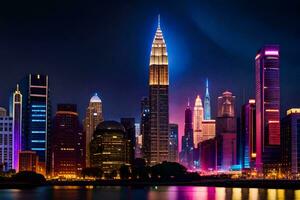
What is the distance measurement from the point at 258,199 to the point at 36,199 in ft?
152

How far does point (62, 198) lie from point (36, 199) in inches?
234

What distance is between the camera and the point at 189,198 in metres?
151

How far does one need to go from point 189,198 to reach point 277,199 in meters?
18.9

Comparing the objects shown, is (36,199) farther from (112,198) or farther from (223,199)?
(223,199)

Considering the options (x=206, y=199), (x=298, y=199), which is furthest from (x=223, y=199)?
(x=298, y=199)

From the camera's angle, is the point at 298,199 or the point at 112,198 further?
the point at 112,198

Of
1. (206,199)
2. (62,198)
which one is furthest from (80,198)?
(206,199)

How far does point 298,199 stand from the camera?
141 meters

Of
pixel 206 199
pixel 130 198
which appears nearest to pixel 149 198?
pixel 130 198

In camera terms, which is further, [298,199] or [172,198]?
[172,198]

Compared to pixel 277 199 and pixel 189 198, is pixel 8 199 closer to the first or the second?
pixel 189 198

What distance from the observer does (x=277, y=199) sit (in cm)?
14388

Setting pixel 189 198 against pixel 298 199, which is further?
pixel 189 198

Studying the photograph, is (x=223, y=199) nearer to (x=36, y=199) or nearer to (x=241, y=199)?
(x=241, y=199)
